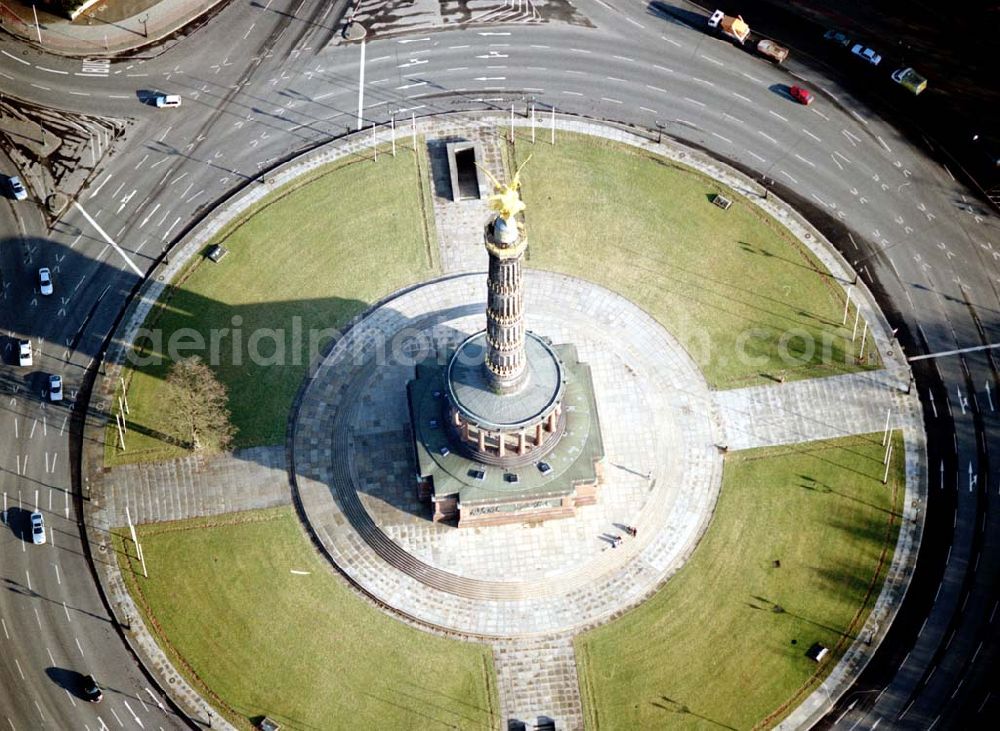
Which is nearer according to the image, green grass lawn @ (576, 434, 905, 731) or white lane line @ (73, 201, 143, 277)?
green grass lawn @ (576, 434, 905, 731)

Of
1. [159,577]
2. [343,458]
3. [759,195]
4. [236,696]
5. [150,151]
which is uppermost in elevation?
[150,151]

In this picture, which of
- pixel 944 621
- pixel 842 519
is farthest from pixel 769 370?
pixel 944 621

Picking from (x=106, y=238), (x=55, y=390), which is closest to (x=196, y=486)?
(x=55, y=390)

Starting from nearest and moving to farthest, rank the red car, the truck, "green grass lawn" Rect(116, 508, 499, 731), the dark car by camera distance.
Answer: "green grass lawn" Rect(116, 508, 499, 731)
the dark car
the red car
the truck

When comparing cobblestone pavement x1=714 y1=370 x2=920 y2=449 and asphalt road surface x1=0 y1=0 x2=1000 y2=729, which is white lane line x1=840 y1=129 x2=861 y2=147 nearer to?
asphalt road surface x1=0 y1=0 x2=1000 y2=729

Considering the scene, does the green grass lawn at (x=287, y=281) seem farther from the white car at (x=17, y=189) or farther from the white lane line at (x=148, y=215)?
the white car at (x=17, y=189)

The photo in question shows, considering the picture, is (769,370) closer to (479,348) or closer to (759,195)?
(759,195)

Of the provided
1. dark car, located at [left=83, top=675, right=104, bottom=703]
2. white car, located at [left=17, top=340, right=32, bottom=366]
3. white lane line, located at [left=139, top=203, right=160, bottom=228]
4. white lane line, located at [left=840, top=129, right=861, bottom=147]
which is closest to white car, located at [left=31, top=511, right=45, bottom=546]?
dark car, located at [left=83, top=675, right=104, bottom=703]
